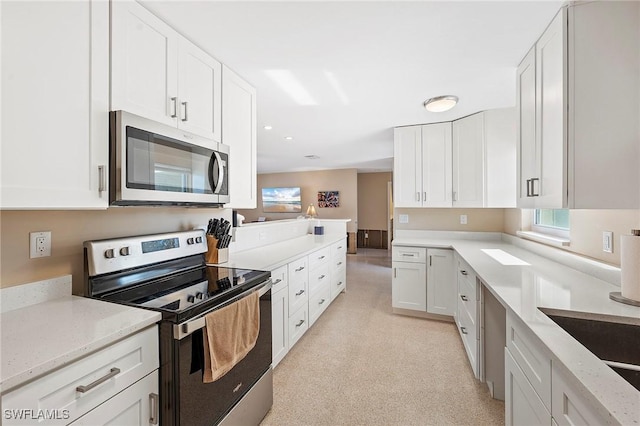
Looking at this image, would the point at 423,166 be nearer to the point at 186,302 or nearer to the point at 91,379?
the point at 186,302

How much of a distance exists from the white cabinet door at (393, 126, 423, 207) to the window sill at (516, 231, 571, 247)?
1.08 metres

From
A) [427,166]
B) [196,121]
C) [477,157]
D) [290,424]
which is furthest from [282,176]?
[290,424]

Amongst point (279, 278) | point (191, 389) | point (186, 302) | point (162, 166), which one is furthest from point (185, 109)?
point (191, 389)

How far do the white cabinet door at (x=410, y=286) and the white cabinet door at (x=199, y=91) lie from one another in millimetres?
2447

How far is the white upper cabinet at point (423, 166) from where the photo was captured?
324cm

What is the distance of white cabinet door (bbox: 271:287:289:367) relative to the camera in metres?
2.09

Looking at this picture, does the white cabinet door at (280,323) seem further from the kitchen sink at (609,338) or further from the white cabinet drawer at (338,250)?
the kitchen sink at (609,338)

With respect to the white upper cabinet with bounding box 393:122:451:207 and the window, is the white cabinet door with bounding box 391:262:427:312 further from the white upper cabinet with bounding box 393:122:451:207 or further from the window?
the window

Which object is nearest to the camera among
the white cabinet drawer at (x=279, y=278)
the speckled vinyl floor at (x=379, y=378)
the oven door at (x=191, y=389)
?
the oven door at (x=191, y=389)

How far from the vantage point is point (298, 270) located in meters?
2.53

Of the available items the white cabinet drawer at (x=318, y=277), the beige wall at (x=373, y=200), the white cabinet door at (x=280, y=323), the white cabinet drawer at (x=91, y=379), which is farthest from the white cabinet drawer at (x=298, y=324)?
the beige wall at (x=373, y=200)

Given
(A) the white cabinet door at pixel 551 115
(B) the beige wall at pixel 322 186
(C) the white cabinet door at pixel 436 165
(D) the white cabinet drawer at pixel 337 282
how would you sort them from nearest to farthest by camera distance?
1. (A) the white cabinet door at pixel 551 115
2. (C) the white cabinet door at pixel 436 165
3. (D) the white cabinet drawer at pixel 337 282
4. (B) the beige wall at pixel 322 186

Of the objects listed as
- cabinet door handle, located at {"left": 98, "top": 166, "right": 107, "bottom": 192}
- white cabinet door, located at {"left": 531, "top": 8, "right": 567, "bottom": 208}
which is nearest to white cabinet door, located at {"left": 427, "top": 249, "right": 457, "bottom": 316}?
white cabinet door, located at {"left": 531, "top": 8, "right": 567, "bottom": 208}

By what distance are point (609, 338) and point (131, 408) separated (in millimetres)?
1859
